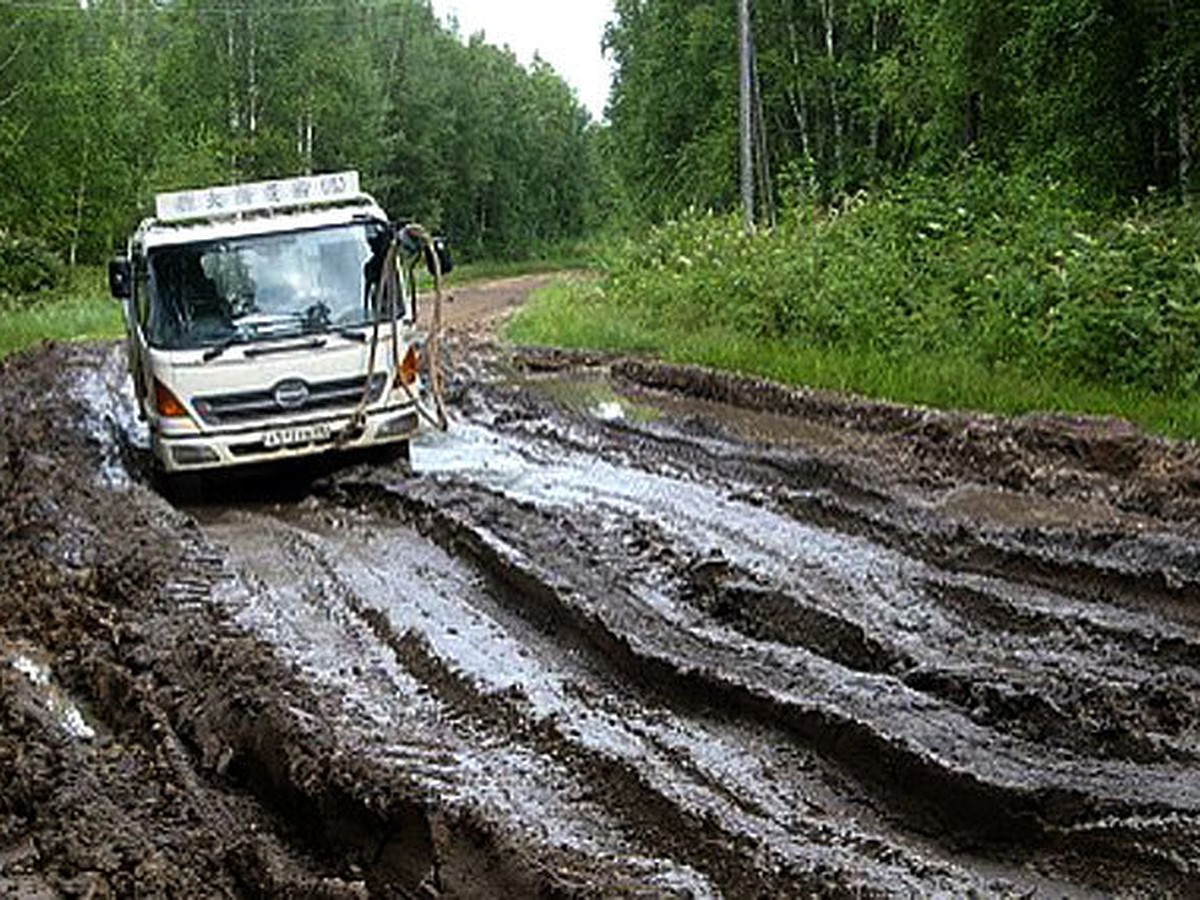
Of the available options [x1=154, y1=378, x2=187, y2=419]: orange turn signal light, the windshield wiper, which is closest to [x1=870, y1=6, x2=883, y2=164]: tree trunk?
the windshield wiper

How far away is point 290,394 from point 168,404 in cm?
92

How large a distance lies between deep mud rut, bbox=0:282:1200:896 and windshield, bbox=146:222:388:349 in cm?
129

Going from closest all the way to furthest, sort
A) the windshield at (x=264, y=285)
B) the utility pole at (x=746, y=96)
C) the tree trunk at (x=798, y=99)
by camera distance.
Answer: the windshield at (x=264, y=285)
the utility pole at (x=746, y=96)
the tree trunk at (x=798, y=99)

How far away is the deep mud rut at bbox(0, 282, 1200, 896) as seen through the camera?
5004 millimetres

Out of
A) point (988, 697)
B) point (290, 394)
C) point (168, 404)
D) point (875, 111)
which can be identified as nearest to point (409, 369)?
point (290, 394)

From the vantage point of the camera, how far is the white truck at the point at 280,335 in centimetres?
1195

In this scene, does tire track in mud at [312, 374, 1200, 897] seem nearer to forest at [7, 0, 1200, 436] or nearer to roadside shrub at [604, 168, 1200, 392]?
forest at [7, 0, 1200, 436]

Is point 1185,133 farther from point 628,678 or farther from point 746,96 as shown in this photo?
point 628,678

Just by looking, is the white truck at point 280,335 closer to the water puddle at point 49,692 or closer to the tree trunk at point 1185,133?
the water puddle at point 49,692

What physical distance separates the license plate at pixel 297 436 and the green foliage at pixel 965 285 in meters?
6.14

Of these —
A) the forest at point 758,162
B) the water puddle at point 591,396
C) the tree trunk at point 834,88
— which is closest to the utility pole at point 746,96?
the forest at point 758,162

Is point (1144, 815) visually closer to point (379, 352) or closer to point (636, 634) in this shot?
point (636, 634)

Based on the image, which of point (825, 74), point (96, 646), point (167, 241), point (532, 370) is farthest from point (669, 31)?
point (96, 646)

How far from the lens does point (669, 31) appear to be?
5047 cm
